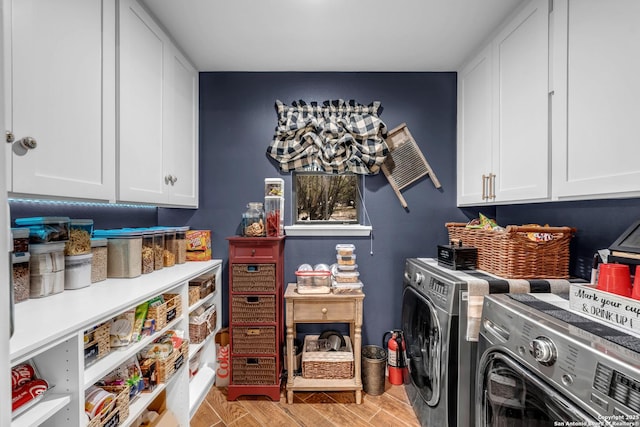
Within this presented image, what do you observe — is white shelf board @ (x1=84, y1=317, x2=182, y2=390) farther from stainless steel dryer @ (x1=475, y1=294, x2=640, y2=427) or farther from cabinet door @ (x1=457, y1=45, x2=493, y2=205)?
cabinet door @ (x1=457, y1=45, x2=493, y2=205)

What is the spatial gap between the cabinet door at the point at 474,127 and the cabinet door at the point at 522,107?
9 centimetres

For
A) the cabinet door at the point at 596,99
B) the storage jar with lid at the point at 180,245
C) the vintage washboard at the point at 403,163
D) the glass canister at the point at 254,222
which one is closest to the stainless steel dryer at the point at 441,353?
the cabinet door at the point at 596,99

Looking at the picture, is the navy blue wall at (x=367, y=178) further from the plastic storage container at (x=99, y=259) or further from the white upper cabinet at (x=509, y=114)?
the plastic storage container at (x=99, y=259)

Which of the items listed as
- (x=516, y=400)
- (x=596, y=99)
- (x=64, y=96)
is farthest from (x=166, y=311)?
(x=596, y=99)

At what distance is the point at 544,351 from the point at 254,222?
171 cm

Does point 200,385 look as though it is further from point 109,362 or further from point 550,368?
point 550,368

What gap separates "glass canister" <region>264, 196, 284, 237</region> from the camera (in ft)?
7.02

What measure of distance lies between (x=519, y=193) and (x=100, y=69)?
209 centimetres

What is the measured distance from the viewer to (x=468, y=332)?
1.39 meters

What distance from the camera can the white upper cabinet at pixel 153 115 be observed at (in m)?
1.46

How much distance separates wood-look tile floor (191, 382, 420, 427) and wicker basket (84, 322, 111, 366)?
97 cm

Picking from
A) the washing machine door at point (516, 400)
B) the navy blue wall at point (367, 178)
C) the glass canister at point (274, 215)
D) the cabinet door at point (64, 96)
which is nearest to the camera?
the washing machine door at point (516, 400)

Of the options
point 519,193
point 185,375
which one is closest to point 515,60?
point 519,193

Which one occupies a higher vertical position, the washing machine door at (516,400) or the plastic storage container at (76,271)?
the plastic storage container at (76,271)
